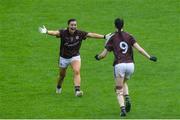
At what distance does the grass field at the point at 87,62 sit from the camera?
809 inches

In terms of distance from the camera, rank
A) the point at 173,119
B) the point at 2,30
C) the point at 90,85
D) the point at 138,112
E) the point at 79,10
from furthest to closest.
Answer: the point at 79,10 → the point at 2,30 → the point at 90,85 → the point at 138,112 → the point at 173,119

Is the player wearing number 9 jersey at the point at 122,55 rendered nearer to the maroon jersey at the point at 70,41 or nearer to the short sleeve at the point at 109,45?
the short sleeve at the point at 109,45

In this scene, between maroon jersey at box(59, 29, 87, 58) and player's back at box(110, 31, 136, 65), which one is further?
maroon jersey at box(59, 29, 87, 58)

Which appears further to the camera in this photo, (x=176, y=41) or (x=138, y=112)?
(x=176, y=41)

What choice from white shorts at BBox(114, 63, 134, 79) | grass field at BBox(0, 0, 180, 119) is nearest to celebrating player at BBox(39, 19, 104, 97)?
grass field at BBox(0, 0, 180, 119)

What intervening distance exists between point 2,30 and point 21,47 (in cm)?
217

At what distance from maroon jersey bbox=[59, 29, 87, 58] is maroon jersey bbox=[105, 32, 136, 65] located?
2468 mm

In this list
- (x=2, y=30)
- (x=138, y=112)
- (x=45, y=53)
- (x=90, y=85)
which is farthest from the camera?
(x=2, y=30)

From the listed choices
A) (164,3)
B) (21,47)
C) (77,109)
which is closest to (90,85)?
(77,109)

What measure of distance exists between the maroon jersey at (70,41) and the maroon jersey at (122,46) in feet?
8.10

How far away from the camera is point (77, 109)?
20.3 m

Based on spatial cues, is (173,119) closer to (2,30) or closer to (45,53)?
(45,53)

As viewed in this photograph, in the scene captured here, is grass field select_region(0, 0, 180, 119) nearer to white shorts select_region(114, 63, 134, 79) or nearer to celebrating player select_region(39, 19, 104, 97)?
celebrating player select_region(39, 19, 104, 97)

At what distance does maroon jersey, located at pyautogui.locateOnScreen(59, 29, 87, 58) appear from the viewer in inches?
847
